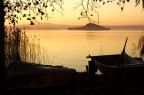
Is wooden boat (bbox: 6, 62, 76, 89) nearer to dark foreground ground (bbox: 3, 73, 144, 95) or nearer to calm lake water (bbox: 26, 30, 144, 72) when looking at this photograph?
dark foreground ground (bbox: 3, 73, 144, 95)

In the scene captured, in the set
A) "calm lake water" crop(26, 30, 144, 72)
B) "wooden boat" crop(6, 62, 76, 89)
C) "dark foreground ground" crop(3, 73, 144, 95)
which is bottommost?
"calm lake water" crop(26, 30, 144, 72)

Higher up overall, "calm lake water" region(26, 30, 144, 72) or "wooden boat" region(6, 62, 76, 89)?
"wooden boat" region(6, 62, 76, 89)

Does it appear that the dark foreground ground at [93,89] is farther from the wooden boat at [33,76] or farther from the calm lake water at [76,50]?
the calm lake water at [76,50]

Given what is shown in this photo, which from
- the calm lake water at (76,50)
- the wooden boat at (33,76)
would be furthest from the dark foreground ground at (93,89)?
the calm lake water at (76,50)

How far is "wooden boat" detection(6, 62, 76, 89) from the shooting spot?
1530 centimetres

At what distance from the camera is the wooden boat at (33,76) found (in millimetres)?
15297

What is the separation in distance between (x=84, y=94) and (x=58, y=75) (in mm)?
2115

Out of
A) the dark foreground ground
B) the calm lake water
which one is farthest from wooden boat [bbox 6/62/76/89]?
the calm lake water

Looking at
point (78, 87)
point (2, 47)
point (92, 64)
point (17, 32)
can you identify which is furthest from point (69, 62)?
point (2, 47)

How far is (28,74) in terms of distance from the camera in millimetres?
15359

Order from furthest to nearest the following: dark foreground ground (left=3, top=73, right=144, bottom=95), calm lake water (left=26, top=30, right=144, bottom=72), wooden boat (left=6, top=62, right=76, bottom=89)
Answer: calm lake water (left=26, top=30, right=144, bottom=72) < wooden boat (left=6, top=62, right=76, bottom=89) < dark foreground ground (left=3, top=73, right=144, bottom=95)

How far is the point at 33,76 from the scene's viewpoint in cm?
1525

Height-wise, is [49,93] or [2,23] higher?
[2,23]

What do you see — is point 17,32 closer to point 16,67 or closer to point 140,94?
point 16,67
